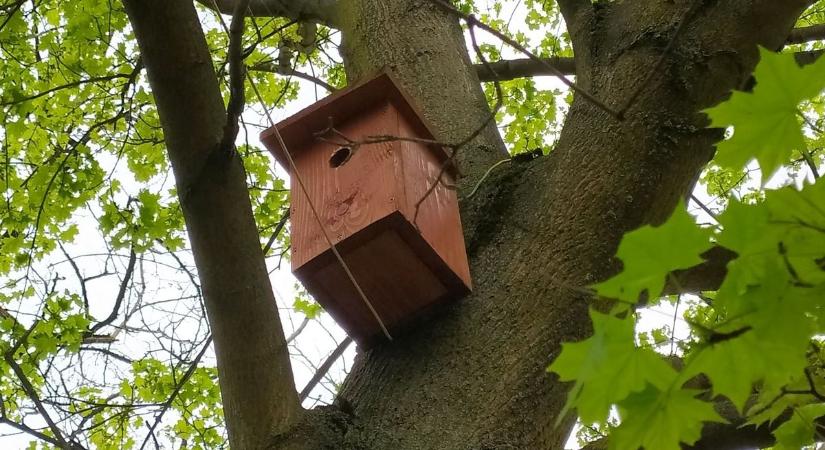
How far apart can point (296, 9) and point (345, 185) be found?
4.81 feet

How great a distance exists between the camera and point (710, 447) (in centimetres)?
156

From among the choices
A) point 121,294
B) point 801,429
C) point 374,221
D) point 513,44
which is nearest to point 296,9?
point 121,294

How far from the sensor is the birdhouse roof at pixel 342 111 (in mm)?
1748

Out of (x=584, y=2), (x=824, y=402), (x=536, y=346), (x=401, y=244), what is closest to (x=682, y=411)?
(x=824, y=402)

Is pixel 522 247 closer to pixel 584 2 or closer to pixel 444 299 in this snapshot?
pixel 444 299

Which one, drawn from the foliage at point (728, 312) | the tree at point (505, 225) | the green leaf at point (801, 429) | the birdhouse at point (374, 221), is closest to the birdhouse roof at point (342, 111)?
the birdhouse at point (374, 221)

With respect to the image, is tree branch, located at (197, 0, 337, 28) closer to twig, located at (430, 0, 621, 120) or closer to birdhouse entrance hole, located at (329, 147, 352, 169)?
birdhouse entrance hole, located at (329, 147, 352, 169)

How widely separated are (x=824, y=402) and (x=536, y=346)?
0.51m

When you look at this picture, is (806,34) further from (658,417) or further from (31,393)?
(31,393)

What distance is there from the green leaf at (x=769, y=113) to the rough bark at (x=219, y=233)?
2.91 ft

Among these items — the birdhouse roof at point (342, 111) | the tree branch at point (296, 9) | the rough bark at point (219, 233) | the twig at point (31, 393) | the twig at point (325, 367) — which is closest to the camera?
the rough bark at point (219, 233)

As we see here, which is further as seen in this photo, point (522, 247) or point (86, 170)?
point (86, 170)

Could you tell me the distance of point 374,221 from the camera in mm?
1523

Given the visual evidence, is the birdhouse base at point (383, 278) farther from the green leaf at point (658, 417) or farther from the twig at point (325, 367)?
the twig at point (325, 367)
